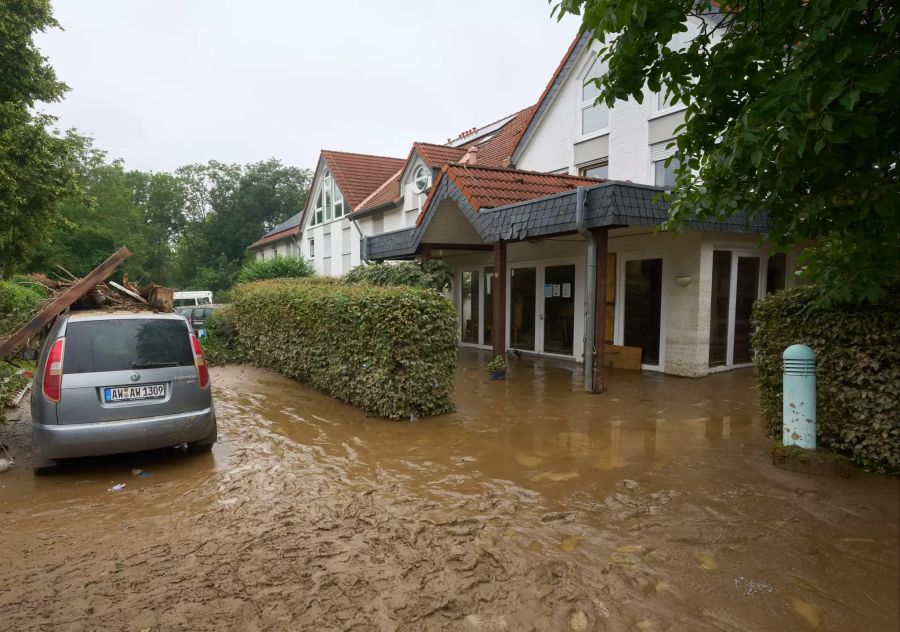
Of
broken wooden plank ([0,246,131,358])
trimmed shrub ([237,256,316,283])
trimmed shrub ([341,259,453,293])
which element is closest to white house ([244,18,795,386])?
trimmed shrub ([341,259,453,293])

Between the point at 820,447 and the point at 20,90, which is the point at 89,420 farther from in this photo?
the point at 20,90

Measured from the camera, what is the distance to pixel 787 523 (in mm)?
4219

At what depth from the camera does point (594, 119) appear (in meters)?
14.9

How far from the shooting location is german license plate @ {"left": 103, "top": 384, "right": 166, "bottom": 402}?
5496 mm

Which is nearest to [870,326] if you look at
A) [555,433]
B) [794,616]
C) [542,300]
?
[794,616]

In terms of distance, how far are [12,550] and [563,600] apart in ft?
12.9

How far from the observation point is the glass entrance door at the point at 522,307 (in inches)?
574

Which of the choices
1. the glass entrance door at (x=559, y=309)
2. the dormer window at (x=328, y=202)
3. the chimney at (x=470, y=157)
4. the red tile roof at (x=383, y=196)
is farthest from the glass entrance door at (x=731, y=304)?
the dormer window at (x=328, y=202)

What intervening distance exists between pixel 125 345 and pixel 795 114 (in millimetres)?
6127

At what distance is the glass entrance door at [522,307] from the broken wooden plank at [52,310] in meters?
9.44

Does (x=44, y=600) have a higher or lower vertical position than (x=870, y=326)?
lower

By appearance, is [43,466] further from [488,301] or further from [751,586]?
[488,301]

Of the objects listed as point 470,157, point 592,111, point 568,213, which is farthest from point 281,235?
point 568,213

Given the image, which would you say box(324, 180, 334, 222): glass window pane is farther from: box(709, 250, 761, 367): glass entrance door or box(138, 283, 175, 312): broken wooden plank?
box(709, 250, 761, 367): glass entrance door
